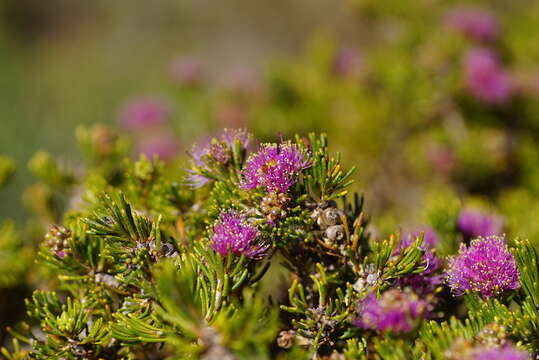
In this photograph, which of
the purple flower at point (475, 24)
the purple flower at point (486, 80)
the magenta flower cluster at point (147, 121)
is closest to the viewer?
the purple flower at point (486, 80)

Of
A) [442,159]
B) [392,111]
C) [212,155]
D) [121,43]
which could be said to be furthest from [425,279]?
[121,43]

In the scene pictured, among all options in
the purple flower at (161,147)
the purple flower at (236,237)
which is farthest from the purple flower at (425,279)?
the purple flower at (161,147)

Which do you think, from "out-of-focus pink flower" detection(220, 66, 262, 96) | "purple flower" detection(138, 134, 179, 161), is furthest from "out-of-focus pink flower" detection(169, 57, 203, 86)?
"purple flower" detection(138, 134, 179, 161)

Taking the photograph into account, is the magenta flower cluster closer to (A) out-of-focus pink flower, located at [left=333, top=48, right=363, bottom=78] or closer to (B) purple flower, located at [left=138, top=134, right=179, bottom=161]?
(B) purple flower, located at [left=138, top=134, right=179, bottom=161]

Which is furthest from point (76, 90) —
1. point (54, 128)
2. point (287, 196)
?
point (287, 196)

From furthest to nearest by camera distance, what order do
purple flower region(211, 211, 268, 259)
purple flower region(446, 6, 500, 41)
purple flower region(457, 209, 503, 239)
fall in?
purple flower region(446, 6, 500, 41) < purple flower region(457, 209, 503, 239) < purple flower region(211, 211, 268, 259)

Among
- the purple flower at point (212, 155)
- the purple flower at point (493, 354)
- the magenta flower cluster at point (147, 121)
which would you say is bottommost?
the purple flower at point (493, 354)

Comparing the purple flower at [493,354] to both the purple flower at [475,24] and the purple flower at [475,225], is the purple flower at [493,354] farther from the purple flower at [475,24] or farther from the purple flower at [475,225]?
the purple flower at [475,24]

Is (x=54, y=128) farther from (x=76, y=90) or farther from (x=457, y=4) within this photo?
(x=457, y=4)
